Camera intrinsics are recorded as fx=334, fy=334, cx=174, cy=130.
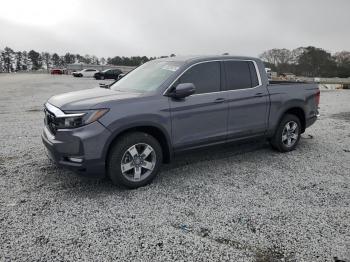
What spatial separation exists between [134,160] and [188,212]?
108cm

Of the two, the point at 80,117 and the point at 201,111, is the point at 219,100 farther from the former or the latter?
the point at 80,117

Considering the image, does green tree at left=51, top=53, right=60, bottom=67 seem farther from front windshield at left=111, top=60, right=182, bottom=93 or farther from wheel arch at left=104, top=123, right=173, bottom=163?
wheel arch at left=104, top=123, right=173, bottom=163

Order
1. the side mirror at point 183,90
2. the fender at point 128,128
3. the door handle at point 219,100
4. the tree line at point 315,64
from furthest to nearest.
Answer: the tree line at point 315,64 < the door handle at point 219,100 < the side mirror at point 183,90 < the fender at point 128,128

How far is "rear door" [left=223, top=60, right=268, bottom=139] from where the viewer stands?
18.1 ft

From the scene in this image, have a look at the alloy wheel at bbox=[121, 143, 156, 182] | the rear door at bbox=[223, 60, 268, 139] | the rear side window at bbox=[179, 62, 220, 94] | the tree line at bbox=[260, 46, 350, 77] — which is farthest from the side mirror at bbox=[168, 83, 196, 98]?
the tree line at bbox=[260, 46, 350, 77]

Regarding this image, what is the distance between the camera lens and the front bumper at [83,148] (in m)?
4.17

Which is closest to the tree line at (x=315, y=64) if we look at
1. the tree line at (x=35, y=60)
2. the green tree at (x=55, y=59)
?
the tree line at (x=35, y=60)

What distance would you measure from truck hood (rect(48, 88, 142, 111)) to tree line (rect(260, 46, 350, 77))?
72573 millimetres

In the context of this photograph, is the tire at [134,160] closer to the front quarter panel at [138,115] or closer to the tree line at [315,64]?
the front quarter panel at [138,115]

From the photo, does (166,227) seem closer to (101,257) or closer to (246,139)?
→ (101,257)

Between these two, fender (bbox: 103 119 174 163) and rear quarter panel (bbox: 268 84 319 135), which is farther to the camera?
rear quarter panel (bbox: 268 84 319 135)

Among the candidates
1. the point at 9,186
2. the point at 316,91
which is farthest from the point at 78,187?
the point at 316,91

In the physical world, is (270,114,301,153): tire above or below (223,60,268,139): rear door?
below

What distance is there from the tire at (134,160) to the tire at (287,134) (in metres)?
2.71
